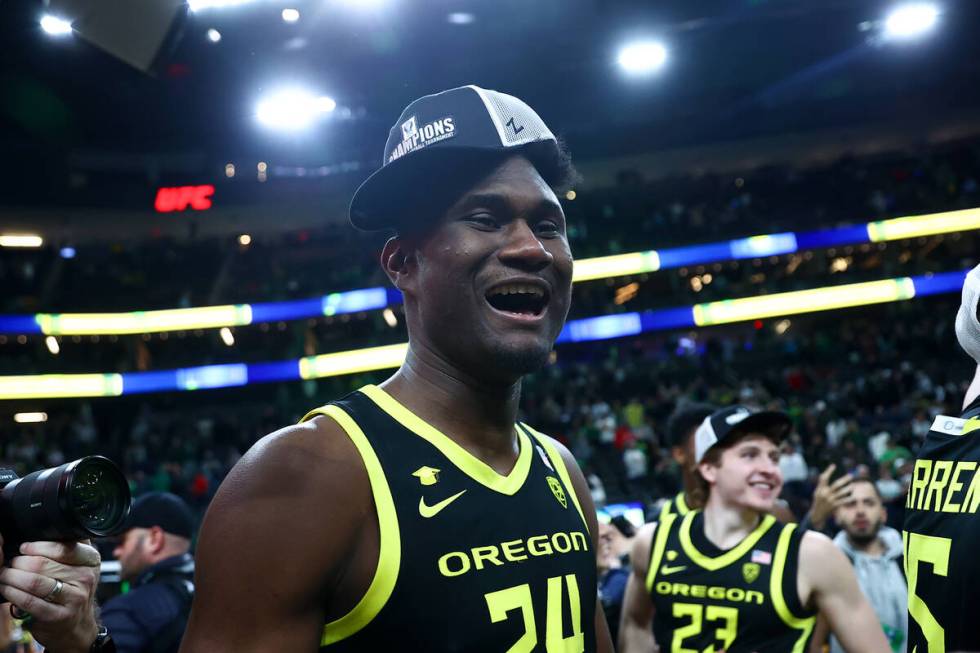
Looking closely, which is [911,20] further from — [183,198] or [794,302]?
[183,198]

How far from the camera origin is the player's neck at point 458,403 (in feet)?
6.42

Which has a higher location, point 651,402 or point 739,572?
point 651,402

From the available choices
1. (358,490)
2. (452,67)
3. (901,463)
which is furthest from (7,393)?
(358,490)

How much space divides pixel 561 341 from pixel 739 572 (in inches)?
858

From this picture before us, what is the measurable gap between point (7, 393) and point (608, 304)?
665 inches

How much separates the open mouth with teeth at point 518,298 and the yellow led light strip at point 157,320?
2491 centimetres

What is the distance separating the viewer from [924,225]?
2400cm

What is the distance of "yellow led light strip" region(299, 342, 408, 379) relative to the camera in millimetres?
25312

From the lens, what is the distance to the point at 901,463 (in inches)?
495

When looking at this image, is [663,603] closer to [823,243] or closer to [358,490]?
[358,490]

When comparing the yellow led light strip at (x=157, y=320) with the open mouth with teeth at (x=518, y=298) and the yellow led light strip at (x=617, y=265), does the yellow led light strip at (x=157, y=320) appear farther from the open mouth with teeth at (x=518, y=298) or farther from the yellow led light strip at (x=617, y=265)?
the open mouth with teeth at (x=518, y=298)

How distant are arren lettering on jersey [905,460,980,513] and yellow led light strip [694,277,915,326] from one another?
22405 mm

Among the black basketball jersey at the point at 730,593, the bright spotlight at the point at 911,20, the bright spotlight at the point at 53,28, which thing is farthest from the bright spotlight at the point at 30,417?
the black basketball jersey at the point at 730,593

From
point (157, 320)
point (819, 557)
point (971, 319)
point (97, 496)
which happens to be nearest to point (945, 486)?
point (971, 319)
